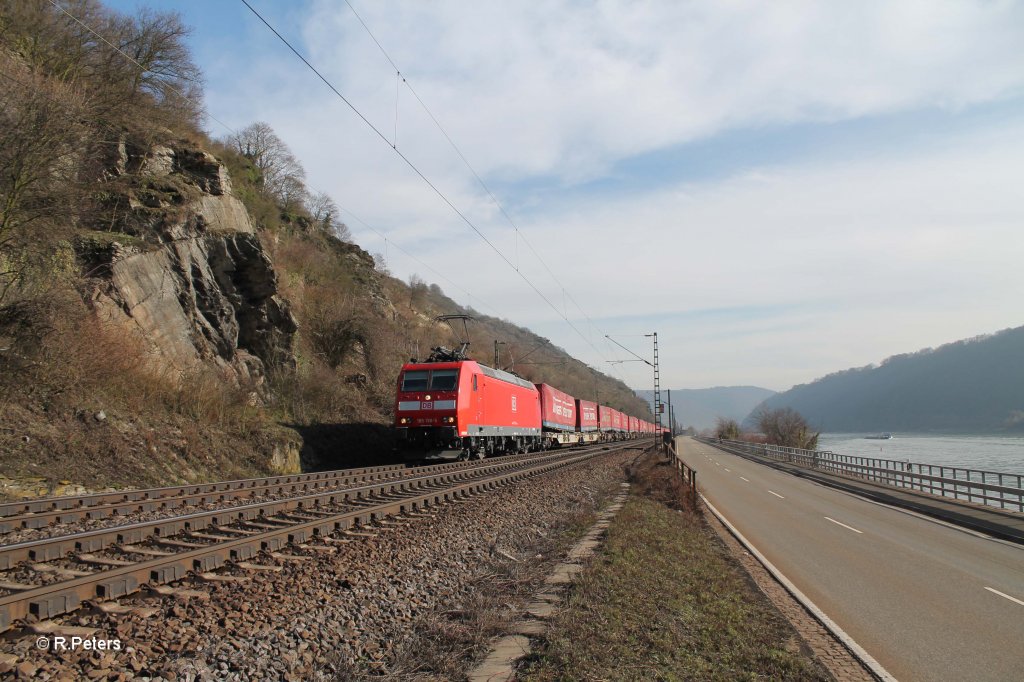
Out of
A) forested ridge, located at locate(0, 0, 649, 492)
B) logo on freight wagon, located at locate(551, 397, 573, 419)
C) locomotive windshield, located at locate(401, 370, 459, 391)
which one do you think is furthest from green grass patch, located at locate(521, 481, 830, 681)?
logo on freight wagon, located at locate(551, 397, 573, 419)

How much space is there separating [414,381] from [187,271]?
8.61 metres

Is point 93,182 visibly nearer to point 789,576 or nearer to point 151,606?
point 151,606

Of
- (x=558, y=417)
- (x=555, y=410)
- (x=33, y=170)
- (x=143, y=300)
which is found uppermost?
(x=33, y=170)

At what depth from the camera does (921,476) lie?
23859 mm

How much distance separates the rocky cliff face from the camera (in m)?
18.9

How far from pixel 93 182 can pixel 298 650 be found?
17.8m

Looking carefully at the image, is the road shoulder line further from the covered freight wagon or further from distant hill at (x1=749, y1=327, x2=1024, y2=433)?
distant hill at (x1=749, y1=327, x2=1024, y2=433)

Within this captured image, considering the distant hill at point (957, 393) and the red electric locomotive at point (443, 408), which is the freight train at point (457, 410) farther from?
the distant hill at point (957, 393)

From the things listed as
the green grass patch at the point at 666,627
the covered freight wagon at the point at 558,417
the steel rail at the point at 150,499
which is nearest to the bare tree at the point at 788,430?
the covered freight wagon at the point at 558,417

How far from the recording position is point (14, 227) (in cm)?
1424

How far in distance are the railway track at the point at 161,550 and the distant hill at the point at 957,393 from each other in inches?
5366

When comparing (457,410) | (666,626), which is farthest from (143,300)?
(666,626)

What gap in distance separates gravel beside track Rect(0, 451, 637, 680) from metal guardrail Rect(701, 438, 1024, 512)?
16342 mm

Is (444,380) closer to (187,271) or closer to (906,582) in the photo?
(187,271)
